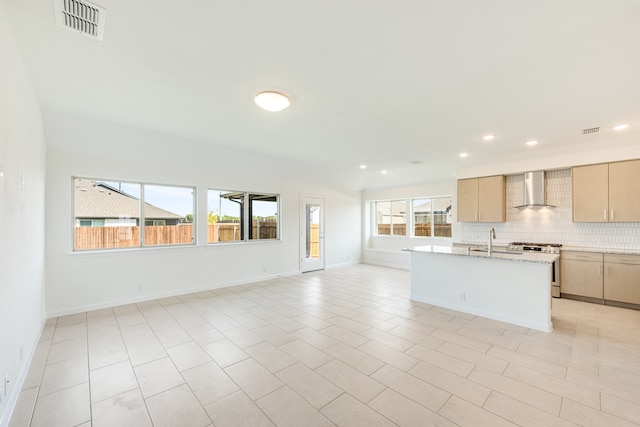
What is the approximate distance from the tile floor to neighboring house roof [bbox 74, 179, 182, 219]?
60.1 inches

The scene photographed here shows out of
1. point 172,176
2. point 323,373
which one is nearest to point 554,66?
point 323,373

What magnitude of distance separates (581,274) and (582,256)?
31cm

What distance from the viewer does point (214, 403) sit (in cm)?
210

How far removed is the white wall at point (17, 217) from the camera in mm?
1886

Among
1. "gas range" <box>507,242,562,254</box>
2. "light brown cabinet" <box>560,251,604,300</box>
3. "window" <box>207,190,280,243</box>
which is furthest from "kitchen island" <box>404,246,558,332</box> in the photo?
"window" <box>207,190,280,243</box>

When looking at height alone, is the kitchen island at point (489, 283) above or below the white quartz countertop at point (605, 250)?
below

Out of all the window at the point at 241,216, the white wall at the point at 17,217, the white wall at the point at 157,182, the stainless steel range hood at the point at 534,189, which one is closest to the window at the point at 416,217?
the stainless steel range hood at the point at 534,189

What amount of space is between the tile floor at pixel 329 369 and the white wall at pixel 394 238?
3.43 metres

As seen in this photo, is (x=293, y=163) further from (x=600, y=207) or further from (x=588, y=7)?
(x=600, y=207)

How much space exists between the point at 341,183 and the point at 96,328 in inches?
241

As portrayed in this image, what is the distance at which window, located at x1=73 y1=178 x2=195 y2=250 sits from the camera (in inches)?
170

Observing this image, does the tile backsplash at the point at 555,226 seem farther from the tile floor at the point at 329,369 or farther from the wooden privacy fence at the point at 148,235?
the wooden privacy fence at the point at 148,235

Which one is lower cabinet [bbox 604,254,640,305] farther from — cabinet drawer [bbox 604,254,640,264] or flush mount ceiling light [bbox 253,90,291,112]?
flush mount ceiling light [bbox 253,90,291,112]

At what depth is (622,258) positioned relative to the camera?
14.4 ft
